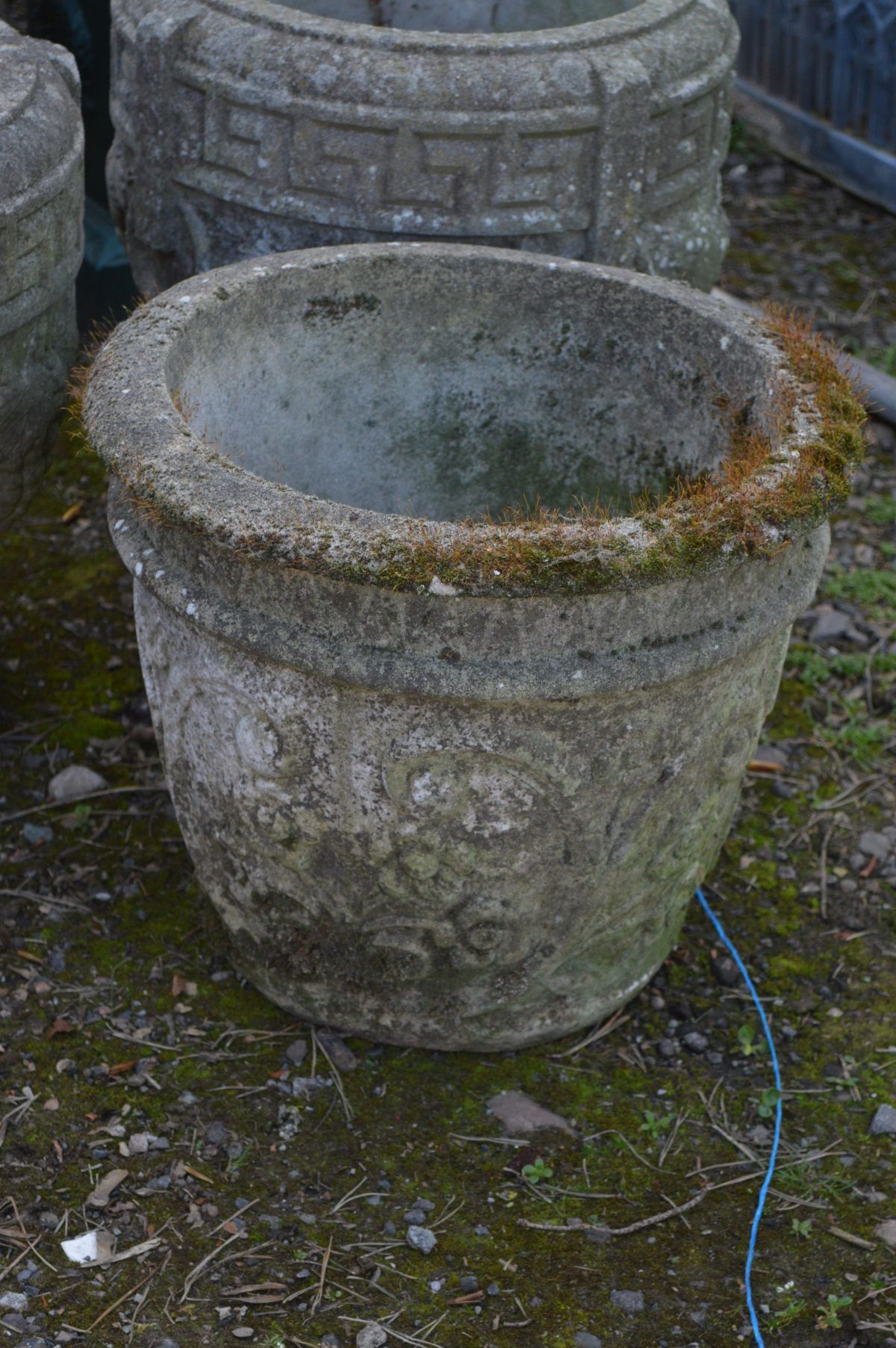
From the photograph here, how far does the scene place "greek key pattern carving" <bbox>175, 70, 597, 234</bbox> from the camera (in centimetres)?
279

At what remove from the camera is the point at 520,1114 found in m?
2.41

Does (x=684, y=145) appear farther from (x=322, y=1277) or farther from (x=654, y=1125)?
(x=322, y=1277)

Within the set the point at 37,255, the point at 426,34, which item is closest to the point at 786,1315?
the point at 37,255

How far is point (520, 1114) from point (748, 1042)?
436 millimetres

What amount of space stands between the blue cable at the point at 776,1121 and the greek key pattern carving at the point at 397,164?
1.36 metres

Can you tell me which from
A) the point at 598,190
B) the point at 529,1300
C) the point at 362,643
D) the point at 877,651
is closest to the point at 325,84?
the point at 598,190

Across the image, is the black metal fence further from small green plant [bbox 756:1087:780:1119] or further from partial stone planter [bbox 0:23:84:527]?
small green plant [bbox 756:1087:780:1119]

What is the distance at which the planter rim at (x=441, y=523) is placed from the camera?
186 cm

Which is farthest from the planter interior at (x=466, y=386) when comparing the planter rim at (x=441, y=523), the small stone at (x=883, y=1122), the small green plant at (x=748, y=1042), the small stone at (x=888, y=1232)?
the small stone at (x=888, y=1232)

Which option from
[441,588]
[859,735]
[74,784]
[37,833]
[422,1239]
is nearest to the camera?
[441,588]

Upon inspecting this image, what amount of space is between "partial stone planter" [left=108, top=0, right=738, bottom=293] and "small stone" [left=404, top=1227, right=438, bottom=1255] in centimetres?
177

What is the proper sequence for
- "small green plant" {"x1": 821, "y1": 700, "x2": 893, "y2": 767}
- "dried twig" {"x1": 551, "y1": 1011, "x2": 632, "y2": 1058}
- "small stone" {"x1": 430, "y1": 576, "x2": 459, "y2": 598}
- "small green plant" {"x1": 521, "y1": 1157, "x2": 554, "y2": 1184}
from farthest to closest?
"small green plant" {"x1": 821, "y1": 700, "x2": 893, "y2": 767} < "dried twig" {"x1": 551, "y1": 1011, "x2": 632, "y2": 1058} < "small green plant" {"x1": 521, "y1": 1157, "x2": 554, "y2": 1184} < "small stone" {"x1": 430, "y1": 576, "x2": 459, "y2": 598}

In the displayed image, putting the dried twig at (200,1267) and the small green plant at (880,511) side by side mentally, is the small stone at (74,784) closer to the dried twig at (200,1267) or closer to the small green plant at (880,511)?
the dried twig at (200,1267)

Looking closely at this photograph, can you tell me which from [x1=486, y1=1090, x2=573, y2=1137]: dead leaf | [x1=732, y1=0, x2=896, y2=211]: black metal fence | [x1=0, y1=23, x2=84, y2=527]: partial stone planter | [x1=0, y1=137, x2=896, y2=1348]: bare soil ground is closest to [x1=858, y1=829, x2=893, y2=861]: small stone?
[x1=0, y1=137, x2=896, y2=1348]: bare soil ground
